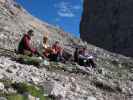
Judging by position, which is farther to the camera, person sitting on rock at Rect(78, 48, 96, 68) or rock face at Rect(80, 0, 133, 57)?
rock face at Rect(80, 0, 133, 57)

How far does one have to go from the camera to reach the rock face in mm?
118500

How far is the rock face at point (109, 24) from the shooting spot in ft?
389

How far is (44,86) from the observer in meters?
18.0

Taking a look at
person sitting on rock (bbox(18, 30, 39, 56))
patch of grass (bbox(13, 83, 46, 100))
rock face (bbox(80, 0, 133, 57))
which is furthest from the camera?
rock face (bbox(80, 0, 133, 57))

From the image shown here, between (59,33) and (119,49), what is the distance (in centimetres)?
6153

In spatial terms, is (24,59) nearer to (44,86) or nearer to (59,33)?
(44,86)

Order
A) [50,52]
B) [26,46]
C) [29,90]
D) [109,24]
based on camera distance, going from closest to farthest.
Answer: [29,90] < [26,46] < [50,52] < [109,24]

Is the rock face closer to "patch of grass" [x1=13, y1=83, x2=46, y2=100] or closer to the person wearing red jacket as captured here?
the person wearing red jacket

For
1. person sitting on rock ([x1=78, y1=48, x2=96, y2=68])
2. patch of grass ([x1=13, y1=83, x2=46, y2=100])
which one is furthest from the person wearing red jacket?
patch of grass ([x1=13, y1=83, x2=46, y2=100])

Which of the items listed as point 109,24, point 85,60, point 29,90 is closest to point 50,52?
point 85,60

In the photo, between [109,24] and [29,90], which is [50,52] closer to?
[29,90]

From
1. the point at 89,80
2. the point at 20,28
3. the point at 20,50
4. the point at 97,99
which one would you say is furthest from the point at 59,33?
the point at 97,99

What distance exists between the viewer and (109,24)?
413 feet

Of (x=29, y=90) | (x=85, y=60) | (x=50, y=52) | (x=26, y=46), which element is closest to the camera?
(x=29, y=90)
